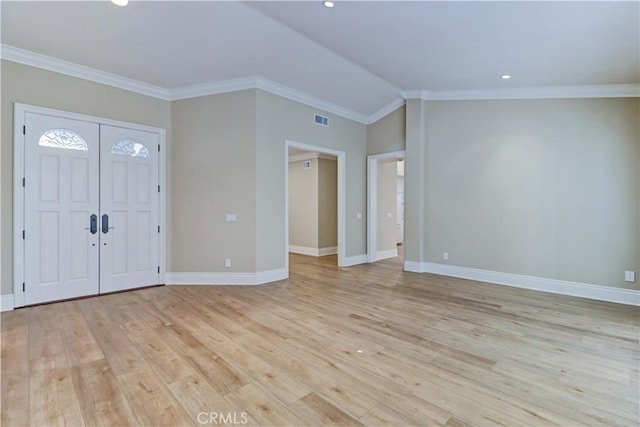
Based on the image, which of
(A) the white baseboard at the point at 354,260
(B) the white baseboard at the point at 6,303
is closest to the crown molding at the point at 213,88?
(B) the white baseboard at the point at 6,303

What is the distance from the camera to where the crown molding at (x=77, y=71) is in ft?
12.2

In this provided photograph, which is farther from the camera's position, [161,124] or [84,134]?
[161,124]

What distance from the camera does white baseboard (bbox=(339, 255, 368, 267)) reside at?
6520 mm

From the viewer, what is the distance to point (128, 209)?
462 centimetres

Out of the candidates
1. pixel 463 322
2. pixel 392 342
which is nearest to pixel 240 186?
pixel 392 342

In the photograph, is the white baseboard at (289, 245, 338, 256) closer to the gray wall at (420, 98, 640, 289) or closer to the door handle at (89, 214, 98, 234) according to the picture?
the gray wall at (420, 98, 640, 289)

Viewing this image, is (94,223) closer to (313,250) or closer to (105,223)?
(105,223)

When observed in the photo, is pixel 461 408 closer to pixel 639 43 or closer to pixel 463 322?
pixel 463 322

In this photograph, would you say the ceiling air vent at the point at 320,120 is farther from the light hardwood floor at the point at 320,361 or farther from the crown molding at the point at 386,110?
the light hardwood floor at the point at 320,361

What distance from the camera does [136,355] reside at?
8.59ft

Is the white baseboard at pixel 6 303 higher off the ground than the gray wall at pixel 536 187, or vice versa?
the gray wall at pixel 536 187

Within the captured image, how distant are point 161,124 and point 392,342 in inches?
180

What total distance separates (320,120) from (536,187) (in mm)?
3750
